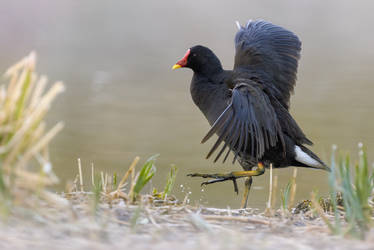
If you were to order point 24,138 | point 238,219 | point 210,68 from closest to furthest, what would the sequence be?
point 24,138 < point 238,219 < point 210,68

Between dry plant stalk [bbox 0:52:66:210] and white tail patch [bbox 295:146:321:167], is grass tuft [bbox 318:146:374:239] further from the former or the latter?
white tail patch [bbox 295:146:321:167]

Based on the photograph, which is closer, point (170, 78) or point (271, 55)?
point (271, 55)

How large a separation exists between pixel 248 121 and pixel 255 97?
0.65ft

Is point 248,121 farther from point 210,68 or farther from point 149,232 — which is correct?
point 149,232

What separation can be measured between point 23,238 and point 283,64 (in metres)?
3.53

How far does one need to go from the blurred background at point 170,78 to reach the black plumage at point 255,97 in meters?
0.52

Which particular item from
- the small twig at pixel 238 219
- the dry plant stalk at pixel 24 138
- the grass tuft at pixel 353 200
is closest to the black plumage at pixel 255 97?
the small twig at pixel 238 219

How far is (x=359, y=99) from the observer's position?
35.8 feet

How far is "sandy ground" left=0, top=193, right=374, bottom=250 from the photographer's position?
2480 mm

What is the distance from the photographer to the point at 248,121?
4305mm

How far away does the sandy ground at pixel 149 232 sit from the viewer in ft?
8.14

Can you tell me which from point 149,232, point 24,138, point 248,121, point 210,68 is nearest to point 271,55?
point 210,68

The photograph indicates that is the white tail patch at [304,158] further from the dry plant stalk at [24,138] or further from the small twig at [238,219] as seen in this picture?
the dry plant stalk at [24,138]

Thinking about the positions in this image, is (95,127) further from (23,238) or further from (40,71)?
(23,238)
